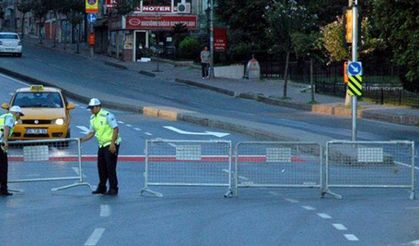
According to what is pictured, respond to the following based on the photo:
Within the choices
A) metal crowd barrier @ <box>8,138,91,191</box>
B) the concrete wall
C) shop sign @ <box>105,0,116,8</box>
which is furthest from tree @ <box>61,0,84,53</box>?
metal crowd barrier @ <box>8,138,91,191</box>

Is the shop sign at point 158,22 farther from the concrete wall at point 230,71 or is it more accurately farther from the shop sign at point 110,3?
the concrete wall at point 230,71

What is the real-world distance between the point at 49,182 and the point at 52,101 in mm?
9061

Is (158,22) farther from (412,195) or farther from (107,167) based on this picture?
(412,195)

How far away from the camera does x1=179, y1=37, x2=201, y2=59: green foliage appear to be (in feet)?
228

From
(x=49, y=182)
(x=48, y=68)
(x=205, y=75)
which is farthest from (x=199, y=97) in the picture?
(x=49, y=182)

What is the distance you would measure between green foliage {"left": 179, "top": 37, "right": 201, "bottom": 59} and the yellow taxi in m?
41.8

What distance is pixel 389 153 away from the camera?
17.5 meters

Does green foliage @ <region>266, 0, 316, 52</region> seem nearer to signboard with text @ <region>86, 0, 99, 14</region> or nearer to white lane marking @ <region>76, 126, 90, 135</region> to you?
white lane marking @ <region>76, 126, 90, 135</region>

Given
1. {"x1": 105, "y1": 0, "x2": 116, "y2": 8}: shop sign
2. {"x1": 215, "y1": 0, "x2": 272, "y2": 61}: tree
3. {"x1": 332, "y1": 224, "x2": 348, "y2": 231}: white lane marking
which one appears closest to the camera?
{"x1": 332, "y1": 224, "x2": 348, "y2": 231}: white lane marking

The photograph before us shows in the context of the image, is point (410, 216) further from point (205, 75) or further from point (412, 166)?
point (205, 75)

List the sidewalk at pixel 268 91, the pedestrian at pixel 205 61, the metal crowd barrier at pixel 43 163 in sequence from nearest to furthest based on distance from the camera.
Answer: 1. the metal crowd barrier at pixel 43 163
2. the sidewalk at pixel 268 91
3. the pedestrian at pixel 205 61

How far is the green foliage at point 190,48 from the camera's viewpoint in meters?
69.5

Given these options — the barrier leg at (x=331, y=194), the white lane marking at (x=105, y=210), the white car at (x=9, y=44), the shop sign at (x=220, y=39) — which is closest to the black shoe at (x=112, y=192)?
the white lane marking at (x=105, y=210)

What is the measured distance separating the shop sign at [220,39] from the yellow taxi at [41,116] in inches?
1284
